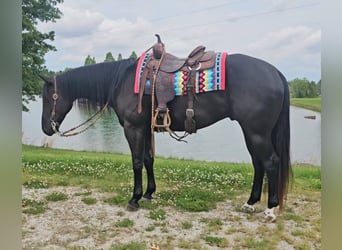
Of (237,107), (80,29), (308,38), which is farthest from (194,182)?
(80,29)

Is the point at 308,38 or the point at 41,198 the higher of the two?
the point at 308,38

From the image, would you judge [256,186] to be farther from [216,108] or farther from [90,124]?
[90,124]

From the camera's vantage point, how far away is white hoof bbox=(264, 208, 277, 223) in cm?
212

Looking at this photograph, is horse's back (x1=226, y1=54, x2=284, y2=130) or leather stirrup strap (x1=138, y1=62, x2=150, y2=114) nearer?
horse's back (x1=226, y1=54, x2=284, y2=130)

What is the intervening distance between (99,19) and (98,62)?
31cm

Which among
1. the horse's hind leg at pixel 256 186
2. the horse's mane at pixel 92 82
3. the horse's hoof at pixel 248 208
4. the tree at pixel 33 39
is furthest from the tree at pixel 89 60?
the horse's hoof at pixel 248 208

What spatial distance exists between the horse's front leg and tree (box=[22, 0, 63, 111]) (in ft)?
2.48

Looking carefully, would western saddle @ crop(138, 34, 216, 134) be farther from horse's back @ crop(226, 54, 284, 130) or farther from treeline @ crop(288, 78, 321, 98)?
treeline @ crop(288, 78, 321, 98)

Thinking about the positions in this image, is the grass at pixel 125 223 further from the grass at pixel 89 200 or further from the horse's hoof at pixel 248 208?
the horse's hoof at pixel 248 208

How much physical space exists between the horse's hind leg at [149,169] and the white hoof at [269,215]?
79 cm

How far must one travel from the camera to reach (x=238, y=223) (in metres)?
2.14

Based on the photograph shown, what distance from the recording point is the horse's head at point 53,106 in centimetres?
248

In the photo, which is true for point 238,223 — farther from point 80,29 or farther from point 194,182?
point 80,29

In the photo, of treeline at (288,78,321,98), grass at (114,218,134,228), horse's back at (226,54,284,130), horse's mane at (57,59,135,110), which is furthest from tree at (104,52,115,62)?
treeline at (288,78,321,98)
